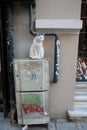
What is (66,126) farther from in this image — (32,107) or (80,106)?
(32,107)

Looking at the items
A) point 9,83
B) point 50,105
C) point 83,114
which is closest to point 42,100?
point 50,105

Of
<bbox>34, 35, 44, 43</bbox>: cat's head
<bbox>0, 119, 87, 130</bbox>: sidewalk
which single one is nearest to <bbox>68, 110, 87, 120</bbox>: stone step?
<bbox>0, 119, 87, 130</bbox>: sidewalk

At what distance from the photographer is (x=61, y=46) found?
10.3 ft

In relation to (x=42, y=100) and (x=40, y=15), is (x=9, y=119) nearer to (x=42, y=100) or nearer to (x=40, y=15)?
(x=42, y=100)

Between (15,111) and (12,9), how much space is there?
1.76m

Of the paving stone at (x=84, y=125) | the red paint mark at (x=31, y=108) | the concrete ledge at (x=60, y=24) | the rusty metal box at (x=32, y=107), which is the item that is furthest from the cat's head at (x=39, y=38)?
the paving stone at (x=84, y=125)

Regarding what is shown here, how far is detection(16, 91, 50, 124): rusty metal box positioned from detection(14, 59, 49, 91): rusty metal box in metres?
0.12

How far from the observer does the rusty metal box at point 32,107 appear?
302 centimetres

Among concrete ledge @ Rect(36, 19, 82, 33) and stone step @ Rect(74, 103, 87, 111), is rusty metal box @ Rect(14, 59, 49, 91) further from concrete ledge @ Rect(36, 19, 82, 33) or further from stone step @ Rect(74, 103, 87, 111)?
stone step @ Rect(74, 103, 87, 111)

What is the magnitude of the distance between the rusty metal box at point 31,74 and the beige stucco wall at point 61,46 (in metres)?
0.30

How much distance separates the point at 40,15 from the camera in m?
3.00

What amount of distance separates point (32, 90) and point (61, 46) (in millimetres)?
888

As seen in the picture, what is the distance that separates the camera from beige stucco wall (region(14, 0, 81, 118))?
2990mm

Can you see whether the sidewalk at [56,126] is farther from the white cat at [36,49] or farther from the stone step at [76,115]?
the white cat at [36,49]
